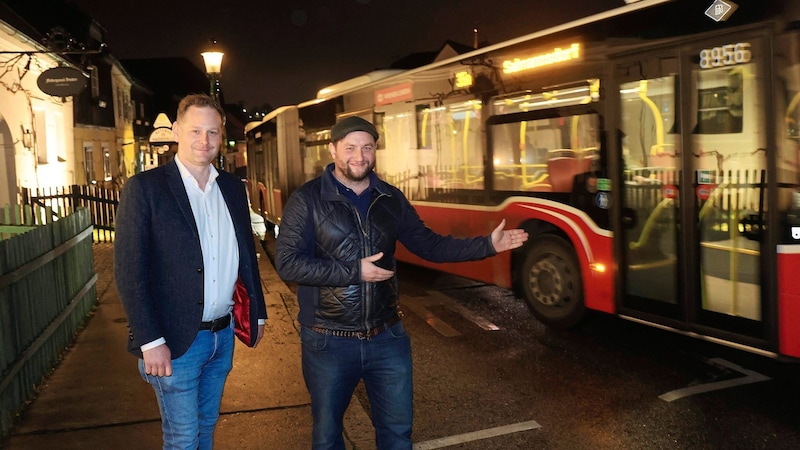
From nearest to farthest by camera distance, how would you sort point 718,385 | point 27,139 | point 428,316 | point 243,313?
point 243,313
point 718,385
point 428,316
point 27,139

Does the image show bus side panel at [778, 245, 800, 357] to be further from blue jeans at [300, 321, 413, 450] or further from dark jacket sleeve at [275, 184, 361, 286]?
dark jacket sleeve at [275, 184, 361, 286]

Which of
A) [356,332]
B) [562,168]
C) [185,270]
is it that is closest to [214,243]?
[185,270]

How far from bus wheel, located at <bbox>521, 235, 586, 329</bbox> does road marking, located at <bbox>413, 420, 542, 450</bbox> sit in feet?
8.06

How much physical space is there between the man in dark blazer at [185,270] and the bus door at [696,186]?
153 inches

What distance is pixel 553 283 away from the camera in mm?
7348

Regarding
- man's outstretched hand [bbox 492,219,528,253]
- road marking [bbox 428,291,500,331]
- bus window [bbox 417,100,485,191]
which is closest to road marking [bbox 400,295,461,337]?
road marking [bbox 428,291,500,331]

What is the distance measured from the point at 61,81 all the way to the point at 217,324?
11.9 meters

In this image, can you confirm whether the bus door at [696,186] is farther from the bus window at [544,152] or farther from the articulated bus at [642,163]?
the bus window at [544,152]

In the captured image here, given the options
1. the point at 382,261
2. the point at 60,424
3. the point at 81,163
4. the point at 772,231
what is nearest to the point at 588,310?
the point at 772,231

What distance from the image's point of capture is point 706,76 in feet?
18.4

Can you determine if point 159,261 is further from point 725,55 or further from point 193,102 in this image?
point 725,55

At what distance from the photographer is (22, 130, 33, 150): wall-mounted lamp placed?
14.9 metres

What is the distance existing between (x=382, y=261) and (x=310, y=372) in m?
0.62

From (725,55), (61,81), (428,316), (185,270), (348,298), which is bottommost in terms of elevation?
(428,316)
